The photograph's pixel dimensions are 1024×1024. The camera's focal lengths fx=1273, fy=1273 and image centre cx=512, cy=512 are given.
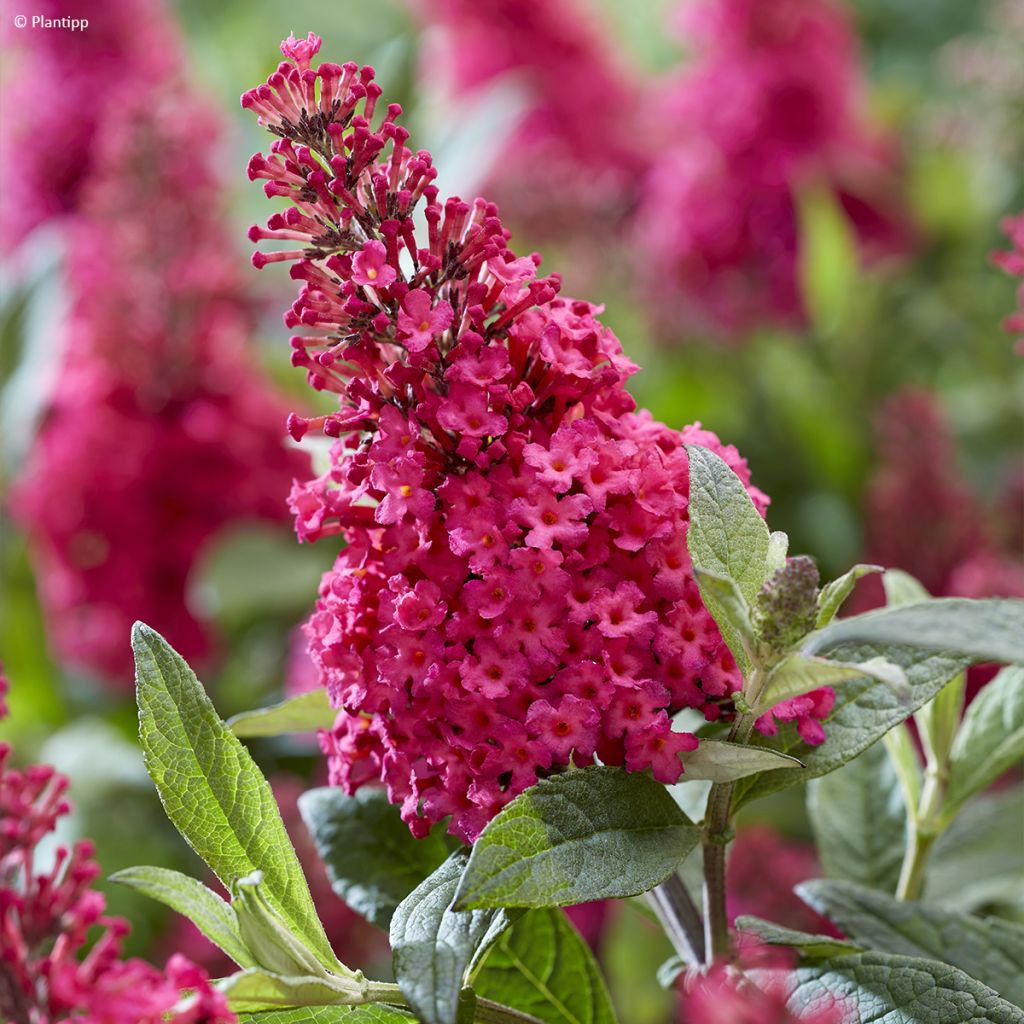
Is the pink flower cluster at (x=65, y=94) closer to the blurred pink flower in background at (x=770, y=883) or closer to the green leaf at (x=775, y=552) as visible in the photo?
the blurred pink flower in background at (x=770, y=883)

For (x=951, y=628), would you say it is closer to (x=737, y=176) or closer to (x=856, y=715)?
(x=856, y=715)

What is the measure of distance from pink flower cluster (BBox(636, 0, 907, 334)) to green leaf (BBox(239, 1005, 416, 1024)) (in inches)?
46.9

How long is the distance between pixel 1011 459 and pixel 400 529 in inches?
43.7

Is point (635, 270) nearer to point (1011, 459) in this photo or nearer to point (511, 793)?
point (1011, 459)

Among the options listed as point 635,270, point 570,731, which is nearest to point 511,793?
point 570,731

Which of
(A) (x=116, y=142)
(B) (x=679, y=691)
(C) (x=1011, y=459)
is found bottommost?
(B) (x=679, y=691)

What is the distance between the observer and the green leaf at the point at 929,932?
597 mm

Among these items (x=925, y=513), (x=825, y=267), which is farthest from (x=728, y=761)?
(x=825, y=267)

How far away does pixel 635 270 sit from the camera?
5.64ft

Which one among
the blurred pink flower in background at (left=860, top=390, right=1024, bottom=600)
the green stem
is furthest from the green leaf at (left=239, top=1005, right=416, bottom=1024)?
the blurred pink flower in background at (left=860, top=390, right=1024, bottom=600)

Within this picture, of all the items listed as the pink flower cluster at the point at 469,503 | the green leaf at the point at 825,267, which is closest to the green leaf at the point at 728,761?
the pink flower cluster at the point at 469,503

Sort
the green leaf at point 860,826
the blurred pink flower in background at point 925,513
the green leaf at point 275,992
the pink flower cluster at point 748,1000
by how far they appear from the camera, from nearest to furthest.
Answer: the pink flower cluster at point 748,1000 → the green leaf at point 275,992 → the green leaf at point 860,826 → the blurred pink flower in background at point 925,513

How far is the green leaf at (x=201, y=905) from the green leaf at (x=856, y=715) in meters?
0.21

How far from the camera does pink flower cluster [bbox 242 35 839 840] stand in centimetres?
50
